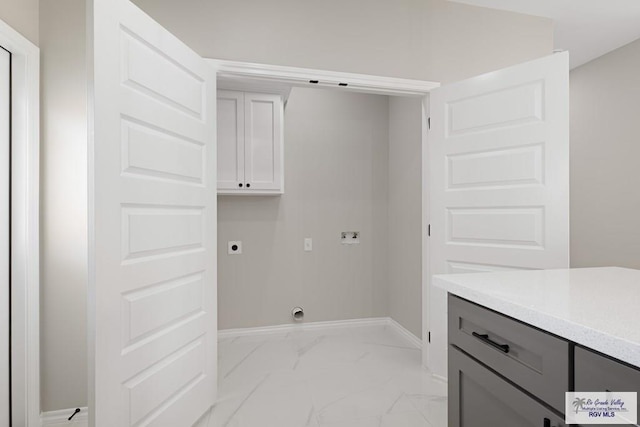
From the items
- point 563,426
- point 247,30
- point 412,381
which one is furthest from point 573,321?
point 247,30

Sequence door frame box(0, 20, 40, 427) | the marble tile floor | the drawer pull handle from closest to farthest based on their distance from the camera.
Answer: the drawer pull handle → door frame box(0, 20, 40, 427) → the marble tile floor

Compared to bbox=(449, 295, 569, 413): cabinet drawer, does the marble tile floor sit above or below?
below

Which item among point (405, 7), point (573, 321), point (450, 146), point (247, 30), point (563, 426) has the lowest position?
point (563, 426)

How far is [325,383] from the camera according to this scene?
2.48m

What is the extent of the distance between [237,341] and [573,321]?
3045 millimetres

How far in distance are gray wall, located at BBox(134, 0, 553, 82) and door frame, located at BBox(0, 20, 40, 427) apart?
0.79 metres

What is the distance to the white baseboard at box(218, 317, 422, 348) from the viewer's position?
3.36 metres

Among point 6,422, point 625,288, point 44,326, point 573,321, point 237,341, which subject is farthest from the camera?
point 237,341

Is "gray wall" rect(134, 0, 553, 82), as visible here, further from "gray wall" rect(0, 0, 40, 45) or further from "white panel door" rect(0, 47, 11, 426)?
"white panel door" rect(0, 47, 11, 426)

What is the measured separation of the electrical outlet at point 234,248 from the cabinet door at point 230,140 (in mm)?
590

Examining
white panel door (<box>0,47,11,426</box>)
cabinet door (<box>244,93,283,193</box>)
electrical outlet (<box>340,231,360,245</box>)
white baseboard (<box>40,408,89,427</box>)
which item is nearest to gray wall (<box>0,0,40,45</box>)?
white panel door (<box>0,47,11,426</box>)

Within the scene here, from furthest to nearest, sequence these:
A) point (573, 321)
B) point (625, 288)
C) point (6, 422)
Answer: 1. point (6, 422)
2. point (625, 288)
3. point (573, 321)

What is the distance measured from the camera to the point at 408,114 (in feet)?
11.0

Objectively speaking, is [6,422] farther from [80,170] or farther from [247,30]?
[247,30]
